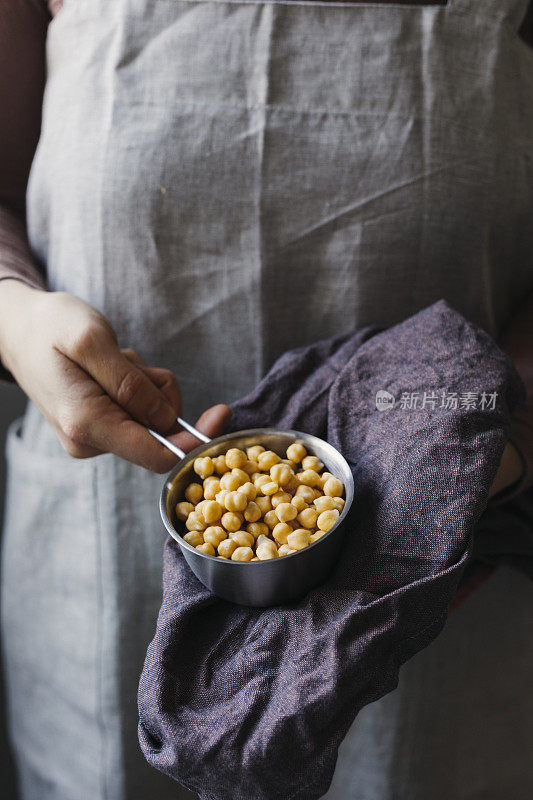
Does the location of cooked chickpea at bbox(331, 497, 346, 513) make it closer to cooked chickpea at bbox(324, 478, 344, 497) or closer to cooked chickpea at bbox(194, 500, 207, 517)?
cooked chickpea at bbox(324, 478, 344, 497)

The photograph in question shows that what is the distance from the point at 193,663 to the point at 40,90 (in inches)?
29.2

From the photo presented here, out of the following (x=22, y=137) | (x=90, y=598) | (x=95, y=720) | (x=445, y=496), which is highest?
(x=22, y=137)

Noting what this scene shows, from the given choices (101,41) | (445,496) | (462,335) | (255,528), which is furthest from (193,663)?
(101,41)

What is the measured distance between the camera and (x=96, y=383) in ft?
2.16

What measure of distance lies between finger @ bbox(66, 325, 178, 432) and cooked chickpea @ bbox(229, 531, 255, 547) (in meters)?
0.18

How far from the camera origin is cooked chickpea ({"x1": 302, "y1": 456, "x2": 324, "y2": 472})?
60 cm

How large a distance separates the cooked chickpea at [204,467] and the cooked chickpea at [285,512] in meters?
0.08

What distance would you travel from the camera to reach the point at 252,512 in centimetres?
57

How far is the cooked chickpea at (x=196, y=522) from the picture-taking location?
1.85 ft

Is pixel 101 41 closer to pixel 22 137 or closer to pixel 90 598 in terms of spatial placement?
pixel 22 137

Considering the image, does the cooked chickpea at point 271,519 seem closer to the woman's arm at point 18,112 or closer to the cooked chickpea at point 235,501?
the cooked chickpea at point 235,501

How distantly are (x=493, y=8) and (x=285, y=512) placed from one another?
0.64m

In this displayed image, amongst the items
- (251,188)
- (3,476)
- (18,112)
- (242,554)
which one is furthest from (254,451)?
(3,476)

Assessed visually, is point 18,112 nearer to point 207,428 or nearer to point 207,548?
point 207,428
